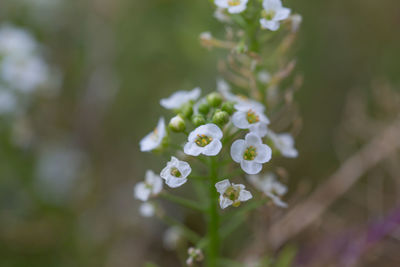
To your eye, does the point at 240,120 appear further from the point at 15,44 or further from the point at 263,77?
the point at 15,44

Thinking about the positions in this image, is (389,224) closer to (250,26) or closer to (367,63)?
(250,26)

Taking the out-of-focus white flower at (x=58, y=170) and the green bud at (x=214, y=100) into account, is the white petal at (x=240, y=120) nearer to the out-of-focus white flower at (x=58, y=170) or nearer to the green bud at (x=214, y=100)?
the green bud at (x=214, y=100)

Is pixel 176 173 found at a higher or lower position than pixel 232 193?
higher

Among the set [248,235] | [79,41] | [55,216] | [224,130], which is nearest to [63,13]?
[79,41]

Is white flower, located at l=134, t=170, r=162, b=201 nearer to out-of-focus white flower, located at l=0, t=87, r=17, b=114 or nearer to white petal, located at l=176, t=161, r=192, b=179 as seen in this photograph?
white petal, located at l=176, t=161, r=192, b=179

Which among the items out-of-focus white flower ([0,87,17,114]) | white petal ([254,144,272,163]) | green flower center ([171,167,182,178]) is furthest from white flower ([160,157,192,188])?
out-of-focus white flower ([0,87,17,114])

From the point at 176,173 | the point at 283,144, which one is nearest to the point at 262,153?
the point at 176,173
